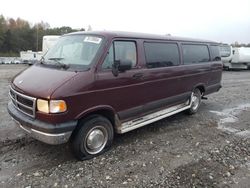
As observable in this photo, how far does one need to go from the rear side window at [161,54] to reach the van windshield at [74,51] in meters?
1.22

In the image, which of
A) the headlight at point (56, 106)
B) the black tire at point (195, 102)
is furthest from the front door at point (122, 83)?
the black tire at point (195, 102)

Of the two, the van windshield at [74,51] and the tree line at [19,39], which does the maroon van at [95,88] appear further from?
the tree line at [19,39]

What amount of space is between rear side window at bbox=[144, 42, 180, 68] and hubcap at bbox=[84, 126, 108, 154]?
1.70m

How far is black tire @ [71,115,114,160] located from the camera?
12.9 ft

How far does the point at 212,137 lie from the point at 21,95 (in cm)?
401

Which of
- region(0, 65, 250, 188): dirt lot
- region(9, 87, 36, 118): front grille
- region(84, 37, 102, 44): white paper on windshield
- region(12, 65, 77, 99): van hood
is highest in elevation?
region(84, 37, 102, 44): white paper on windshield

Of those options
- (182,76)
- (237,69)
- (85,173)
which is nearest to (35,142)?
(85,173)

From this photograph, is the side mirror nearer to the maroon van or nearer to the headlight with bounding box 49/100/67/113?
the maroon van

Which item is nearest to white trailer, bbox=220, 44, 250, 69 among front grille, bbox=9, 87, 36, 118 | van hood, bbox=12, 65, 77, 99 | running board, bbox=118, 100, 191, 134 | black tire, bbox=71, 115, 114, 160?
running board, bbox=118, 100, 191, 134

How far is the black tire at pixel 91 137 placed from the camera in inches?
155

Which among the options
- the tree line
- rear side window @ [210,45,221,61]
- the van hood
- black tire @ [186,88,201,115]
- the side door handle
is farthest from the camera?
the tree line

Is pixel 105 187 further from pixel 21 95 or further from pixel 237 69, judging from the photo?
pixel 237 69

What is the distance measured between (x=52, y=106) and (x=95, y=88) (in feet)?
2.56

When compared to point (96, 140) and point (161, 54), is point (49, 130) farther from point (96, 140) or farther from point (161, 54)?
point (161, 54)
